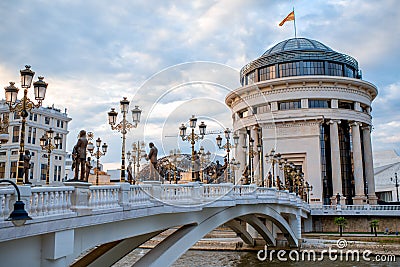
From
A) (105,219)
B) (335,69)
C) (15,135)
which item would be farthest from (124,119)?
(335,69)

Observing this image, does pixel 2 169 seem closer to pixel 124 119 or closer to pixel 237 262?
pixel 237 262

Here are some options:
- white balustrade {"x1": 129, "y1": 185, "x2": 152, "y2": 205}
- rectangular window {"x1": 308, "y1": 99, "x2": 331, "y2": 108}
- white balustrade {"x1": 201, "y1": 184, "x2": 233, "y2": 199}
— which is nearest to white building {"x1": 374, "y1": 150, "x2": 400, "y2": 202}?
rectangular window {"x1": 308, "y1": 99, "x2": 331, "y2": 108}

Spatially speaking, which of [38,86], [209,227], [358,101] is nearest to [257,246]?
[209,227]

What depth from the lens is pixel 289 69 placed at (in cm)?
6050

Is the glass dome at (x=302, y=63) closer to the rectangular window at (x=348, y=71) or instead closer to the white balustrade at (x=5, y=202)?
the rectangular window at (x=348, y=71)

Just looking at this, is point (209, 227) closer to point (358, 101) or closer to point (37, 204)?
point (37, 204)

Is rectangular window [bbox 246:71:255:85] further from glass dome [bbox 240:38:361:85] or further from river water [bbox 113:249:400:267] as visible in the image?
river water [bbox 113:249:400:267]

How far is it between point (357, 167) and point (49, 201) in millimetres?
55338

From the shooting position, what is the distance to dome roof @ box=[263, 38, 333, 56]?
63412mm

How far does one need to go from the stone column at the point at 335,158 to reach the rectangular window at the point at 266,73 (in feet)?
36.9

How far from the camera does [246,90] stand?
60.4m

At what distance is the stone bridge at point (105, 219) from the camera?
8.49 meters

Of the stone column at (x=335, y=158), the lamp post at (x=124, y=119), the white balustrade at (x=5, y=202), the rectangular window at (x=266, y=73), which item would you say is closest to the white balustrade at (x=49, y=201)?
the white balustrade at (x=5, y=202)

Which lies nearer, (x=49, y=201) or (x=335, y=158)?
(x=49, y=201)
